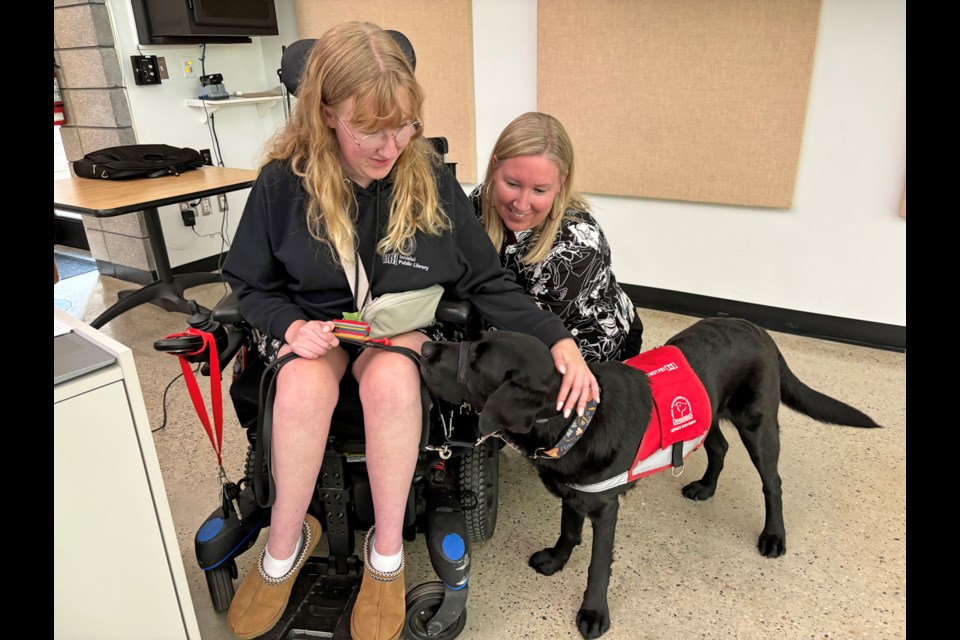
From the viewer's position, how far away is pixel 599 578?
52.3 inches

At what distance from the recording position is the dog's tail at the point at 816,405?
5.05 feet

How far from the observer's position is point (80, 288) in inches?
139

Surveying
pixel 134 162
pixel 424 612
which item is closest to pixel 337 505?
pixel 424 612

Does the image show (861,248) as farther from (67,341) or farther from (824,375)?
(67,341)

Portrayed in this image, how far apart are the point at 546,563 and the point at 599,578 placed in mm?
216

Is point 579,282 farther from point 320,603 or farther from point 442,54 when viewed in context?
point 442,54

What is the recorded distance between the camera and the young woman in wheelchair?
1185mm

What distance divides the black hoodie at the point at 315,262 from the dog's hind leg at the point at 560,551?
1.58 feet

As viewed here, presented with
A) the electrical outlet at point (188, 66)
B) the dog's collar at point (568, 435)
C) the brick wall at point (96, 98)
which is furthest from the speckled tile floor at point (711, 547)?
the electrical outlet at point (188, 66)

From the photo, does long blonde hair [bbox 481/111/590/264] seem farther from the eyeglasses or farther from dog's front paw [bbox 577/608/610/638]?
dog's front paw [bbox 577/608/610/638]

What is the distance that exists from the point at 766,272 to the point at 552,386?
2.01 metres

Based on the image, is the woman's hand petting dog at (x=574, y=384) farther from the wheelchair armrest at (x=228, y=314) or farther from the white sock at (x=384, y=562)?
the wheelchair armrest at (x=228, y=314)

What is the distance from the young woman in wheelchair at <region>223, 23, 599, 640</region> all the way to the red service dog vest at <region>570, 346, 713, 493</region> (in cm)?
18

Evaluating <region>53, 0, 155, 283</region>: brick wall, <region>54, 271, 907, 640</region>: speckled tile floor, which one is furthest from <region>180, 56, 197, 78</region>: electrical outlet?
<region>54, 271, 907, 640</region>: speckled tile floor
